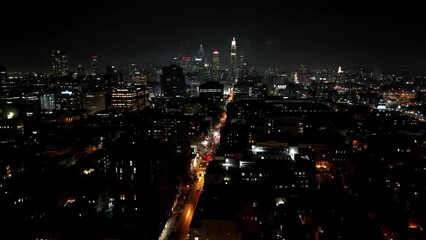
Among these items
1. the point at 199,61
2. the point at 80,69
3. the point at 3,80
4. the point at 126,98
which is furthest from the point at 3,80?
the point at 199,61

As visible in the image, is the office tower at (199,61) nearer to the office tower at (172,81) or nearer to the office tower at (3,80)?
the office tower at (172,81)

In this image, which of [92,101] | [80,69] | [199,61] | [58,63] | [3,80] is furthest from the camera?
[199,61]

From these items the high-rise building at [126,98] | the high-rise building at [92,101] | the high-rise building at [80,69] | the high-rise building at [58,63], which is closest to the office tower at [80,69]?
the high-rise building at [80,69]

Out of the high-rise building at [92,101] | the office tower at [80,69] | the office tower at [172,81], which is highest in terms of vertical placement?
the office tower at [80,69]

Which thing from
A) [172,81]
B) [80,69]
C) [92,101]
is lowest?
[92,101]

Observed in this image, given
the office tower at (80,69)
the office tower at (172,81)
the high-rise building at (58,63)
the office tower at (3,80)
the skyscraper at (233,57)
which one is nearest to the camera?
the office tower at (3,80)

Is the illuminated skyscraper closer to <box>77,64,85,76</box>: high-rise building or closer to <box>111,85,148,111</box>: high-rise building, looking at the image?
<box>111,85,148,111</box>: high-rise building

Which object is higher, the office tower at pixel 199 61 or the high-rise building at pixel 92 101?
the office tower at pixel 199 61

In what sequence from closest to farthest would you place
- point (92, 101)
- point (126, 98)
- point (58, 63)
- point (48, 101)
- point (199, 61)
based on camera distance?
point (48, 101) → point (126, 98) → point (92, 101) → point (58, 63) → point (199, 61)

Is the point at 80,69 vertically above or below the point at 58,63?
below

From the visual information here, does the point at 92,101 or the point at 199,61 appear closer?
the point at 92,101

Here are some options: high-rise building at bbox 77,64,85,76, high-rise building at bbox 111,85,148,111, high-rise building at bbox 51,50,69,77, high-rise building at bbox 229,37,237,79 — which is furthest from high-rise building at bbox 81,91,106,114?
high-rise building at bbox 229,37,237,79

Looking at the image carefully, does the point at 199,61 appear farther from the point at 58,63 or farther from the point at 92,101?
the point at 92,101
